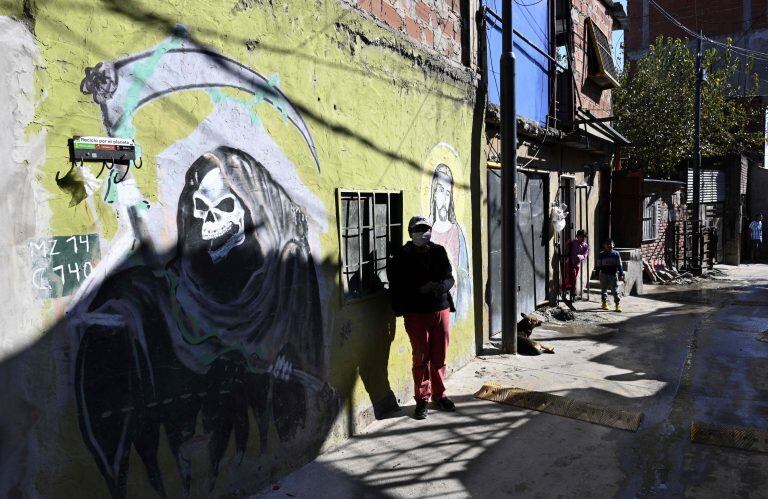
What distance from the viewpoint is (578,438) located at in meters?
4.42

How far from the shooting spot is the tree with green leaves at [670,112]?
18250 millimetres

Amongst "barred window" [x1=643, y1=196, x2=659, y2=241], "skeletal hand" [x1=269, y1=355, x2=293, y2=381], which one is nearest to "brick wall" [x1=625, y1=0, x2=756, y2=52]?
"barred window" [x1=643, y1=196, x2=659, y2=241]

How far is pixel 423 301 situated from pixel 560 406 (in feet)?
5.42

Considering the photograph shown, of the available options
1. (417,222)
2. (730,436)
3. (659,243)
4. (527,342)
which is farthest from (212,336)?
(659,243)

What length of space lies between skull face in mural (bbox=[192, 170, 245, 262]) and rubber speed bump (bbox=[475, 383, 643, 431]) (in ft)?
10.2

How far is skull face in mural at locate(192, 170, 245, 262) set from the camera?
314cm

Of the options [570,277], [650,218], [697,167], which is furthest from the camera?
[697,167]

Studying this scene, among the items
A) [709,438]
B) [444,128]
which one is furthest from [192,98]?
[709,438]

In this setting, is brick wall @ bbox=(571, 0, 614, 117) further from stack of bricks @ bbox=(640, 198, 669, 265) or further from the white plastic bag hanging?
stack of bricks @ bbox=(640, 198, 669, 265)

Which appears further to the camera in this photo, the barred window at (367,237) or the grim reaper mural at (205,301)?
the barred window at (367,237)

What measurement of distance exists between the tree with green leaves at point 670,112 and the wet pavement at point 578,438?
12593 millimetres

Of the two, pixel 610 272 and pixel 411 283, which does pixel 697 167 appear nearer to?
pixel 610 272

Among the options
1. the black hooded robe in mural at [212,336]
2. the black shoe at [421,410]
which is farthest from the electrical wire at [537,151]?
the black hooded robe in mural at [212,336]

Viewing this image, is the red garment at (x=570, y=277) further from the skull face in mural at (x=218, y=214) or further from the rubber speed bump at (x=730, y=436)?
the skull face in mural at (x=218, y=214)
